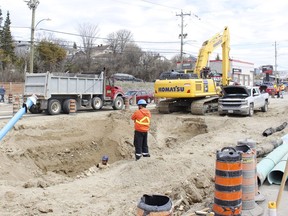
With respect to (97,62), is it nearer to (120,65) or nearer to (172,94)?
(120,65)

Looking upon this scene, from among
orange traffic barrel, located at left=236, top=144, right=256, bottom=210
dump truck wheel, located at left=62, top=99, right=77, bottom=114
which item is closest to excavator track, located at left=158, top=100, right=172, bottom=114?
dump truck wheel, located at left=62, top=99, right=77, bottom=114

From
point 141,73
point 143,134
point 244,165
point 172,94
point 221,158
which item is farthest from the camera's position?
point 141,73

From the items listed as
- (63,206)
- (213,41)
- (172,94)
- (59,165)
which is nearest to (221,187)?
(63,206)

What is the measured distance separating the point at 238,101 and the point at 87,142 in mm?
9661

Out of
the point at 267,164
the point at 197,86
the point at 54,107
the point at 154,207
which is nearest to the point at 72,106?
the point at 54,107

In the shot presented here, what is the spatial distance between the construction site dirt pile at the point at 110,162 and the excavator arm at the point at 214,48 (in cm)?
386

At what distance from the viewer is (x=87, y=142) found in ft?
48.5

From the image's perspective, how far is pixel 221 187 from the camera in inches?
219

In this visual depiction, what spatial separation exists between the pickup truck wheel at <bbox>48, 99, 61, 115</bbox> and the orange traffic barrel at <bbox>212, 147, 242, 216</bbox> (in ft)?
55.1

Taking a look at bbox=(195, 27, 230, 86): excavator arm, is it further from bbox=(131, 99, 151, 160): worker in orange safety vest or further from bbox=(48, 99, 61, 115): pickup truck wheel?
bbox=(131, 99, 151, 160): worker in orange safety vest

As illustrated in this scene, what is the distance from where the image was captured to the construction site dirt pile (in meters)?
6.57

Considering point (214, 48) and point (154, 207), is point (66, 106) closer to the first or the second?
point (214, 48)

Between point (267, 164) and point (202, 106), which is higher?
point (202, 106)

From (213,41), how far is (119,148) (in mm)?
11723
